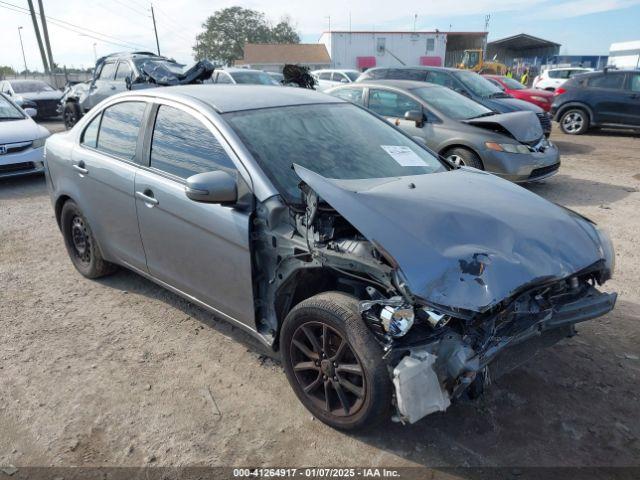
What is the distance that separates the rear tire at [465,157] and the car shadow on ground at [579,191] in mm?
1124

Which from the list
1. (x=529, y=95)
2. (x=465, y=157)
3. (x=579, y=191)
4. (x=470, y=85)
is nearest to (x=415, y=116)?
(x=465, y=157)

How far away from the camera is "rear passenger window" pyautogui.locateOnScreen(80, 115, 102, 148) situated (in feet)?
13.4

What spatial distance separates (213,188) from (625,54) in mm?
54784

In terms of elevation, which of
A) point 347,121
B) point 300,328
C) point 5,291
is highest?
point 347,121

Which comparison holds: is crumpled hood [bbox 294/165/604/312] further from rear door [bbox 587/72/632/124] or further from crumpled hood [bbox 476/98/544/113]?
rear door [bbox 587/72/632/124]

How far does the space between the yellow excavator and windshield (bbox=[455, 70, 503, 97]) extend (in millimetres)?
18875

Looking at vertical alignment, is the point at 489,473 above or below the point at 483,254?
below

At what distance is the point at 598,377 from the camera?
3.06m

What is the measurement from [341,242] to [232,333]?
1524mm

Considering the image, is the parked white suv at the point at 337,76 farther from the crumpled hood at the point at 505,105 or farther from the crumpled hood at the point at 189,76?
the crumpled hood at the point at 505,105

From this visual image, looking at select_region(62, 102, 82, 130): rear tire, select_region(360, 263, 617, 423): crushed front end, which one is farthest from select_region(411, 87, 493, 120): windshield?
select_region(62, 102, 82, 130): rear tire

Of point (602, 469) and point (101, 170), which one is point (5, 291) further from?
point (602, 469)

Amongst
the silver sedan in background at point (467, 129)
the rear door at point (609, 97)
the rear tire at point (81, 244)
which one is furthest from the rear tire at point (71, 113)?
the rear door at point (609, 97)

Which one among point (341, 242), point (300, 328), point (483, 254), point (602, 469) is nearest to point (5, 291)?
point (300, 328)
